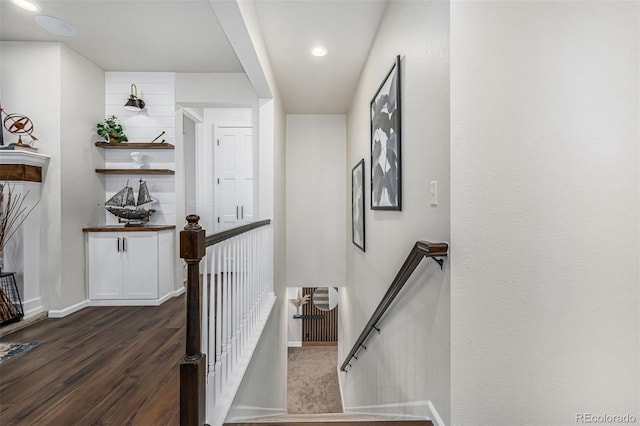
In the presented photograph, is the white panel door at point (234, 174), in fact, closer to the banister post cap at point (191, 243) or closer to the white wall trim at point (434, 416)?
the banister post cap at point (191, 243)

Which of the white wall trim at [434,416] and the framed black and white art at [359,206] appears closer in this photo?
the white wall trim at [434,416]

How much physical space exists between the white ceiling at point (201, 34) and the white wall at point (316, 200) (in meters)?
1.23

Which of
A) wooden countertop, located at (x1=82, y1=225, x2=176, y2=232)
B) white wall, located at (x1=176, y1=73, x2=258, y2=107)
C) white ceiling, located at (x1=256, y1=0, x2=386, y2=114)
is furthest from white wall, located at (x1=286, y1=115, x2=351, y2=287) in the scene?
wooden countertop, located at (x1=82, y1=225, x2=176, y2=232)

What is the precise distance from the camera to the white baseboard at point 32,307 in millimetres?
2922

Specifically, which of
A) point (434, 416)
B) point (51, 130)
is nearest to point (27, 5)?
point (51, 130)

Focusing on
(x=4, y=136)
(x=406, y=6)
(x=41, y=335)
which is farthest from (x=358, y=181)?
(x=4, y=136)

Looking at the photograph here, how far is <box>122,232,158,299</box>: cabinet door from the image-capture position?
11.4 ft

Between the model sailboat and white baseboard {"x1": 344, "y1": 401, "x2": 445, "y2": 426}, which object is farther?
the model sailboat

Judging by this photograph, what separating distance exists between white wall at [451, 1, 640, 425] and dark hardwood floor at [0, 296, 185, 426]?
1.51 metres

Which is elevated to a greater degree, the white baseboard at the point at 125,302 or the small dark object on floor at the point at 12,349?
the white baseboard at the point at 125,302

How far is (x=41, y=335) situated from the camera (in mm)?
2656

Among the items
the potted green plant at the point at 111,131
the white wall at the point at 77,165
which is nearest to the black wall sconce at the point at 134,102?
the potted green plant at the point at 111,131

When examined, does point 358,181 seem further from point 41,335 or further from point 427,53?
point 41,335

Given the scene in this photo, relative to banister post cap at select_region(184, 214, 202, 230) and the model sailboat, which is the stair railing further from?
the model sailboat
